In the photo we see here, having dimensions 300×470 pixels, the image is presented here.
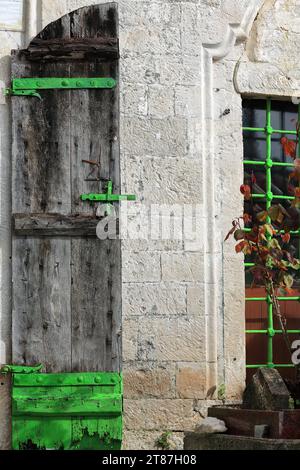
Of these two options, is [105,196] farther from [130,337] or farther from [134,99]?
[130,337]

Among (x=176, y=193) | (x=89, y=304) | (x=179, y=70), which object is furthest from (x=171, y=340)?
(x=179, y=70)

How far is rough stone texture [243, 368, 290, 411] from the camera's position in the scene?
462cm

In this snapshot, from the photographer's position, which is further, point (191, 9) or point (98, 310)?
point (191, 9)

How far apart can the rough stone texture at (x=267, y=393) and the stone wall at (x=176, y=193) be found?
21.3 inches

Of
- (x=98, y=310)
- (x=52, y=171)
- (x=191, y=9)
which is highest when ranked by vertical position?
(x=191, y=9)

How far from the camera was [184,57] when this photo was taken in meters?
5.75

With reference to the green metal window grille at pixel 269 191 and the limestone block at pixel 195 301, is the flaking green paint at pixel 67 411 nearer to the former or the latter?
the limestone block at pixel 195 301

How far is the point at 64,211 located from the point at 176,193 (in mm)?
724

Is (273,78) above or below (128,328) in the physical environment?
above

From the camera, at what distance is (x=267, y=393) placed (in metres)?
4.76

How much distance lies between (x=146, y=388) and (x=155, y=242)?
0.86 meters

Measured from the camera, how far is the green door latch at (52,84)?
5.39m
